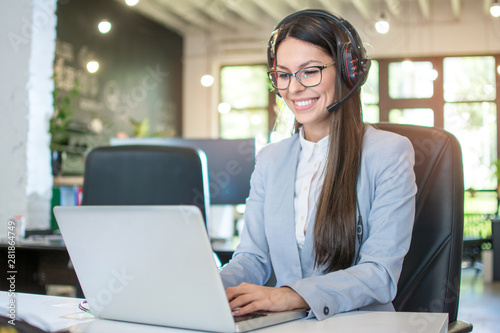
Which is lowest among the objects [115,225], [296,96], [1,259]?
[1,259]

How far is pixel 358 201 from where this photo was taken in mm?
1285

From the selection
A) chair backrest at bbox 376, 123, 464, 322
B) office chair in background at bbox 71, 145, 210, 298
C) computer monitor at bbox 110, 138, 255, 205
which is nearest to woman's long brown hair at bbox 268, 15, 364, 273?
chair backrest at bbox 376, 123, 464, 322

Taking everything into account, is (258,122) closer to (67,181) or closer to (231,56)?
(231,56)

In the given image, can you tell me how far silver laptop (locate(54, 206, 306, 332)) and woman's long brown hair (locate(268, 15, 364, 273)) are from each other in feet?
1.01

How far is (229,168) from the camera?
9.88ft

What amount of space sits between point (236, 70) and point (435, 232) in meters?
8.67

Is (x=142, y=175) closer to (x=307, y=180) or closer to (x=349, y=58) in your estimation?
(x=307, y=180)

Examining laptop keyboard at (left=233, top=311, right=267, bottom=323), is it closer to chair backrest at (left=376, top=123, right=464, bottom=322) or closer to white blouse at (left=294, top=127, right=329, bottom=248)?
white blouse at (left=294, top=127, right=329, bottom=248)

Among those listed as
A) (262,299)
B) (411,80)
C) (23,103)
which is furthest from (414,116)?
(262,299)

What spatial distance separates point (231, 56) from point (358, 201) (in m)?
8.73

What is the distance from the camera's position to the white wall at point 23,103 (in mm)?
3342

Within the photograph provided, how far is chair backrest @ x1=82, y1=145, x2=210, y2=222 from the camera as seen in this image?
204cm

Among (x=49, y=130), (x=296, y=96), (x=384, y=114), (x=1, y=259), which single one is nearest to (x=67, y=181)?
(x=49, y=130)

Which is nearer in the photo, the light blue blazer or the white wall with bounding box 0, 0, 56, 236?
the light blue blazer
